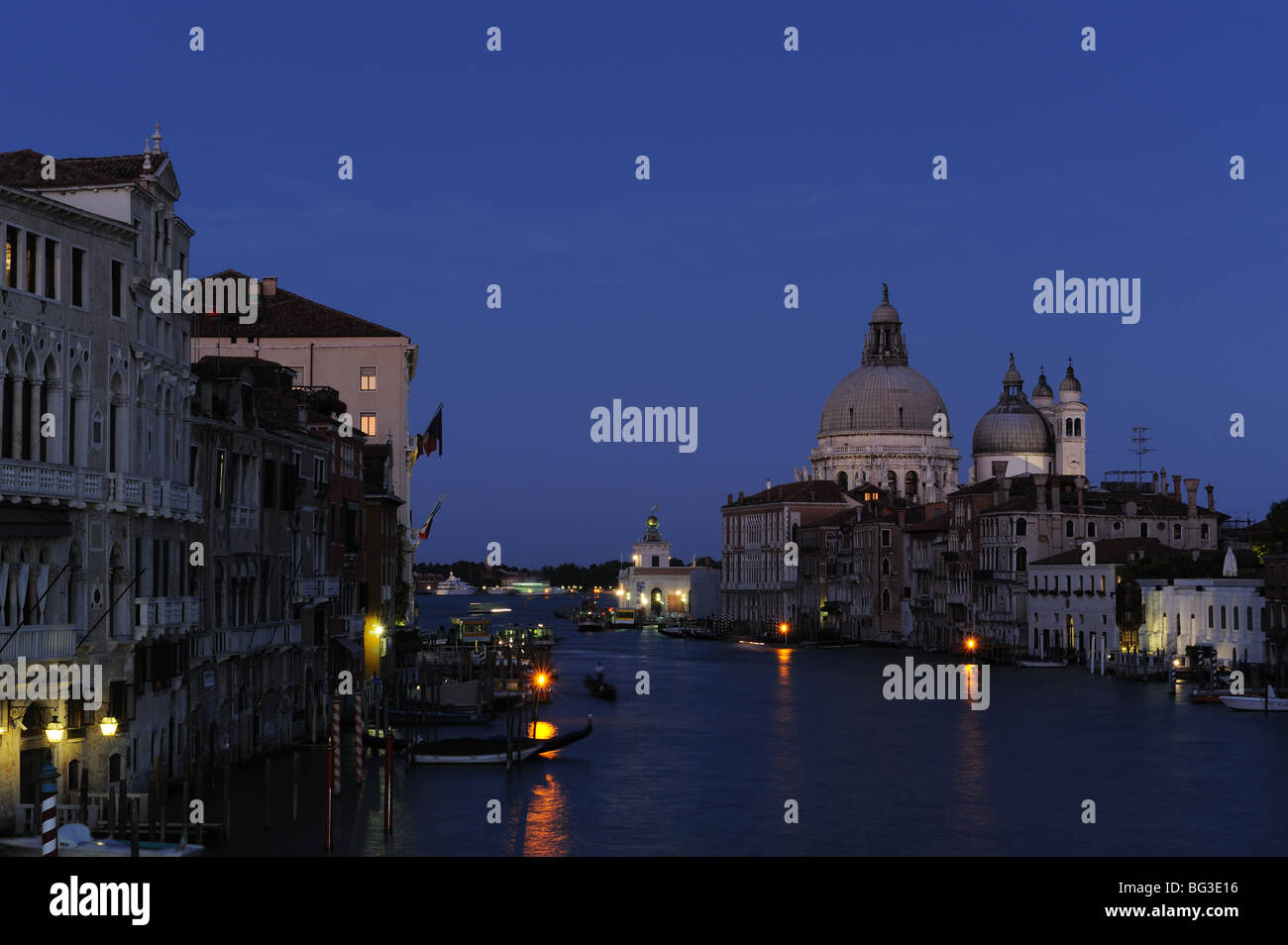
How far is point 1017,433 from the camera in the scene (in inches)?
4466

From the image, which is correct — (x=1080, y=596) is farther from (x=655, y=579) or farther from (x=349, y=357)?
(x=655, y=579)

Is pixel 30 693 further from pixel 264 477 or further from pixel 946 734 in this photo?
pixel 946 734

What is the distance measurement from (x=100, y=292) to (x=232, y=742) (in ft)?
29.2

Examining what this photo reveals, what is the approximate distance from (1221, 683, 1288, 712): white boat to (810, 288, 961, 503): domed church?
75.4 meters

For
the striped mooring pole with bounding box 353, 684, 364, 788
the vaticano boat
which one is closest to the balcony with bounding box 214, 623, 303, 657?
the striped mooring pole with bounding box 353, 684, 364, 788

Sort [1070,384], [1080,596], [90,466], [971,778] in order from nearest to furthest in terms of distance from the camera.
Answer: [90,466], [971,778], [1080,596], [1070,384]

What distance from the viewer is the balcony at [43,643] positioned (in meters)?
21.0

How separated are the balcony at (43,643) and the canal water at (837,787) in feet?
9.51

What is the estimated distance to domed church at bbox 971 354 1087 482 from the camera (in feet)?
364

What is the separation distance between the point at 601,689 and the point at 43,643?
113 ft

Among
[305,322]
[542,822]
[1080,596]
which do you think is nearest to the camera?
[542,822]

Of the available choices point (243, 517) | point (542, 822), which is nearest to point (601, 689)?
point (243, 517)

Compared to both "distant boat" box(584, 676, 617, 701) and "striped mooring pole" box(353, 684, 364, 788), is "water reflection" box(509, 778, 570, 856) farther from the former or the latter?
"distant boat" box(584, 676, 617, 701)

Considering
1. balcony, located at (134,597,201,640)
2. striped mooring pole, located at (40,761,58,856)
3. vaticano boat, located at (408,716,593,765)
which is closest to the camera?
striped mooring pole, located at (40,761,58,856)
